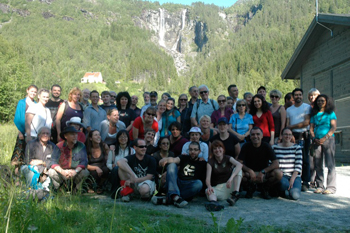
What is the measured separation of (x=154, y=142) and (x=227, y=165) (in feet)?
5.51

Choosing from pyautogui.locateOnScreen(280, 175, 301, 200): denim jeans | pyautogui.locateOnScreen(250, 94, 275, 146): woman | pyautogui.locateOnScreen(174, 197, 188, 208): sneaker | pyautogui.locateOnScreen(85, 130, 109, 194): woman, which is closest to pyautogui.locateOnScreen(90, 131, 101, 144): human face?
pyautogui.locateOnScreen(85, 130, 109, 194): woman

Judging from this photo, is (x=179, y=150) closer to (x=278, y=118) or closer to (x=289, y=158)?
(x=289, y=158)

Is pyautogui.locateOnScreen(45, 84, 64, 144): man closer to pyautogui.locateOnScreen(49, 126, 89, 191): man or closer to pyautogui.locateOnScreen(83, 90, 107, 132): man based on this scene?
pyautogui.locateOnScreen(83, 90, 107, 132): man

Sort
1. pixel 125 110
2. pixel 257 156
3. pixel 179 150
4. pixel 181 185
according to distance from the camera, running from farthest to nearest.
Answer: pixel 125 110
pixel 179 150
pixel 257 156
pixel 181 185

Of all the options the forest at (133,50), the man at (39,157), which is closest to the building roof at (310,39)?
the man at (39,157)

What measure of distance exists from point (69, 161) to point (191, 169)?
2.22m

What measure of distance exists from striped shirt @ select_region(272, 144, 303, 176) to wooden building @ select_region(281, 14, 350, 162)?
8.12 meters

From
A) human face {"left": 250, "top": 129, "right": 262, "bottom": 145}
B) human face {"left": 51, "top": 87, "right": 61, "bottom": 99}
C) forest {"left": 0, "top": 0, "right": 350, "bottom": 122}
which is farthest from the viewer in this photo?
forest {"left": 0, "top": 0, "right": 350, "bottom": 122}

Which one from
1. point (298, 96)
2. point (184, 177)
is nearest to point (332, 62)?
point (298, 96)

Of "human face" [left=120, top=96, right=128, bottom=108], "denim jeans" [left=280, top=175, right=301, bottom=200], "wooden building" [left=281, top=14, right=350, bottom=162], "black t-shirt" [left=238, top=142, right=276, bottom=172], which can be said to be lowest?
"denim jeans" [left=280, top=175, right=301, bottom=200]

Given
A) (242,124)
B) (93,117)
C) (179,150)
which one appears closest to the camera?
(179,150)

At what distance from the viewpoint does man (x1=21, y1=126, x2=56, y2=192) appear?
5.27 m

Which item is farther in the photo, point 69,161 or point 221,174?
point 69,161

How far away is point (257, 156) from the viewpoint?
5840mm
